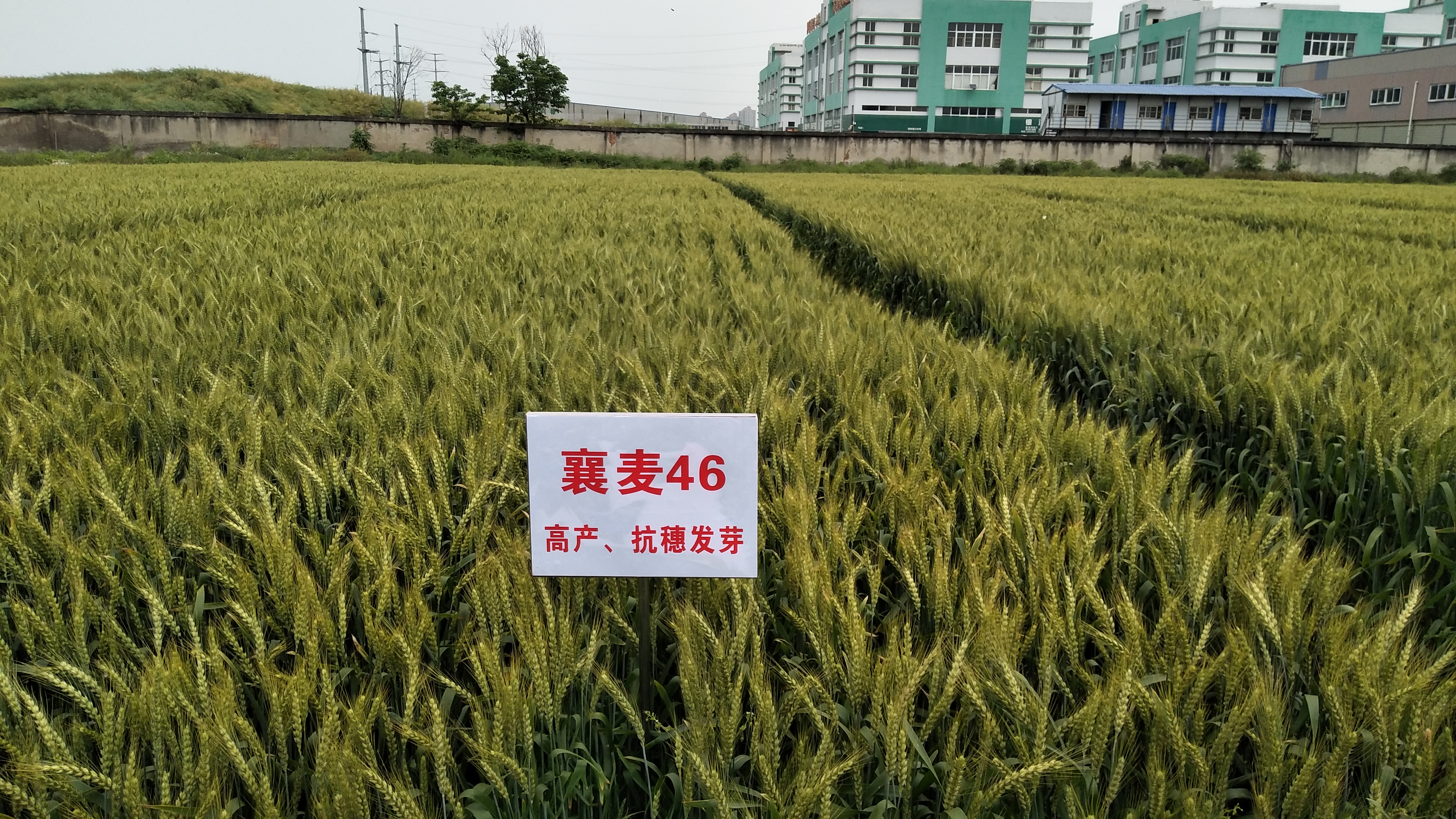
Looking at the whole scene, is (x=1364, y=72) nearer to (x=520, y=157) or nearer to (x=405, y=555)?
(x=520, y=157)

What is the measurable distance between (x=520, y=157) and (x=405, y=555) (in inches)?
1377

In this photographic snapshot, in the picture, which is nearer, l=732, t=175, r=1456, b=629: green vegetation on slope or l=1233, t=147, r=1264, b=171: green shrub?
l=732, t=175, r=1456, b=629: green vegetation on slope

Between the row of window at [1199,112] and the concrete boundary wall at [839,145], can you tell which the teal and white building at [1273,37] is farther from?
the concrete boundary wall at [839,145]

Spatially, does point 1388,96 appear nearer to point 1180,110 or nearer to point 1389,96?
point 1389,96

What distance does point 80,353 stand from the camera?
2.64 m

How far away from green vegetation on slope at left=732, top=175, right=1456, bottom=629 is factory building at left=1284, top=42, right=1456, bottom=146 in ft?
174

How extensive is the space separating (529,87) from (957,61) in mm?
36153

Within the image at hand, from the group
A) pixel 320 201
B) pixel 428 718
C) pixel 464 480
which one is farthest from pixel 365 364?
pixel 320 201

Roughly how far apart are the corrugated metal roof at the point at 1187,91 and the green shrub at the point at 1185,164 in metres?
22.7

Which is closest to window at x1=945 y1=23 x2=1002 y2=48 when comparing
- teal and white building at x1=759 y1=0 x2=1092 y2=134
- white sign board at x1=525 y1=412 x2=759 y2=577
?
teal and white building at x1=759 y1=0 x2=1092 y2=134

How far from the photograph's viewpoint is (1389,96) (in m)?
57.1

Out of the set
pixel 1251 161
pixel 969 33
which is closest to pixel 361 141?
pixel 1251 161

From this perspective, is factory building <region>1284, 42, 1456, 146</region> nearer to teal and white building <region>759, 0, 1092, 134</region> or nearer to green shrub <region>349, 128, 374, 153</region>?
teal and white building <region>759, 0, 1092, 134</region>

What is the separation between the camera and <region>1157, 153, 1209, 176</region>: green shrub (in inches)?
1325
